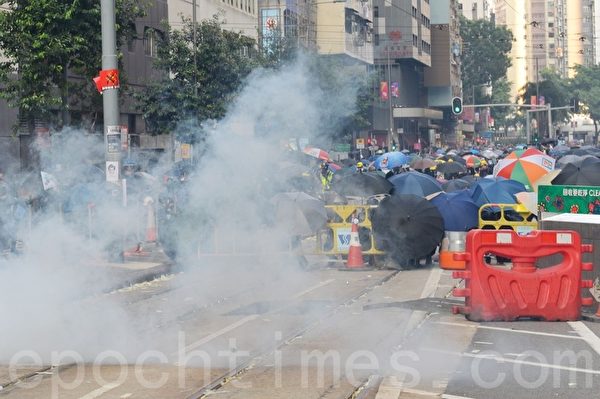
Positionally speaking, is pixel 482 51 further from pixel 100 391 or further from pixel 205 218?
pixel 100 391

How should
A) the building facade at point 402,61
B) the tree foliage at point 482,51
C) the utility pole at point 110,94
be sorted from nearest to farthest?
1. the utility pole at point 110,94
2. the building facade at point 402,61
3. the tree foliage at point 482,51

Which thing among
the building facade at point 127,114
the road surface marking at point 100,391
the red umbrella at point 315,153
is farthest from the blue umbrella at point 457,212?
the road surface marking at point 100,391

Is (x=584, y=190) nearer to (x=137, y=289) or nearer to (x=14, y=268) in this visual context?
(x=137, y=289)

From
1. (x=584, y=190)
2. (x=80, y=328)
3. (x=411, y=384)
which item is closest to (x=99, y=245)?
(x=80, y=328)

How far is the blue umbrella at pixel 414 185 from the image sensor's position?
22.4 metres

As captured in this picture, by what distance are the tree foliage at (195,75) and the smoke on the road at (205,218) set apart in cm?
1160

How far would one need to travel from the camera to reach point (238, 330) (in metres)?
11.9

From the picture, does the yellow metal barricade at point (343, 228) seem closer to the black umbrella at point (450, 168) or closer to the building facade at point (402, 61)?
the black umbrella at point (450, 168)

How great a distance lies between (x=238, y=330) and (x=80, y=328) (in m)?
1.80

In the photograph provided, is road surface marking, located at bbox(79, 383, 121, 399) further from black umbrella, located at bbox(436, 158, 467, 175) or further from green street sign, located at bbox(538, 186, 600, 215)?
black umbrella, located at bbox(436, 158, 467, 175)

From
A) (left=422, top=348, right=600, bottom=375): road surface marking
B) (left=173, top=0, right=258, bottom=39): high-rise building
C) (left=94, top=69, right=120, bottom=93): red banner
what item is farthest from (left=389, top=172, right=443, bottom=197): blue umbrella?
(left=173, top=0, right=258, bottom=39): high-rise building

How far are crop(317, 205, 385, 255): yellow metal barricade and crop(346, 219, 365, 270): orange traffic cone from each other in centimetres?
39

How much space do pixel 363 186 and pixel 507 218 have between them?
319cm

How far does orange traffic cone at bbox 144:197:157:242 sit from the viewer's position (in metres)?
19.8
